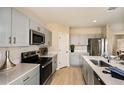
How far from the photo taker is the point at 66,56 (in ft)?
22.4

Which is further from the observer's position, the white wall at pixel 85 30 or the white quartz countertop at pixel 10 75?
the white wall at pixel 85 30

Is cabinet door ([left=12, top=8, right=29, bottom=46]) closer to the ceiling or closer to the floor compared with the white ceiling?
closer to the floor

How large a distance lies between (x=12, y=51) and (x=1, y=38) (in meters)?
0.92

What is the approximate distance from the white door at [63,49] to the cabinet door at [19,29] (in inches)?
149

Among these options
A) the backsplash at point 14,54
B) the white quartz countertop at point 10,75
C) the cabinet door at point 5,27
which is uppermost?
the cabinet door at point 5,27

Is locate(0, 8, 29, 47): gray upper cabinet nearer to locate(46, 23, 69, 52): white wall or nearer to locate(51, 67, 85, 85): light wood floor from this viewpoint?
locate(51, 67, 85, 85): light wood floor

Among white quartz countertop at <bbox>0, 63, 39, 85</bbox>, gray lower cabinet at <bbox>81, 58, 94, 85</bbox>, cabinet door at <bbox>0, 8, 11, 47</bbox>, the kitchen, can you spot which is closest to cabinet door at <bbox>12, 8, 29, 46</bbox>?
the kitchen

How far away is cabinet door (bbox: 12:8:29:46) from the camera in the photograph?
2.11 m

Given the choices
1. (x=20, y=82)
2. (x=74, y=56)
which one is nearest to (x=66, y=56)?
(x=74, y=56)

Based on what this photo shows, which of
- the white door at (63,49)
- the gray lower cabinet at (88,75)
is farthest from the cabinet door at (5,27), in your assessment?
the white door at (63,49)

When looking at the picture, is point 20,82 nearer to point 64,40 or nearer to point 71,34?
point 64,40

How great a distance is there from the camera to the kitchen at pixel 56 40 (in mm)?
2244

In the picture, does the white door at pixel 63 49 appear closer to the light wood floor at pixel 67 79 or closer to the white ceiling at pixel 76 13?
the light wood floor at pixel 67 79

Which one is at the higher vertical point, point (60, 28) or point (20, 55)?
point (60, 28)
